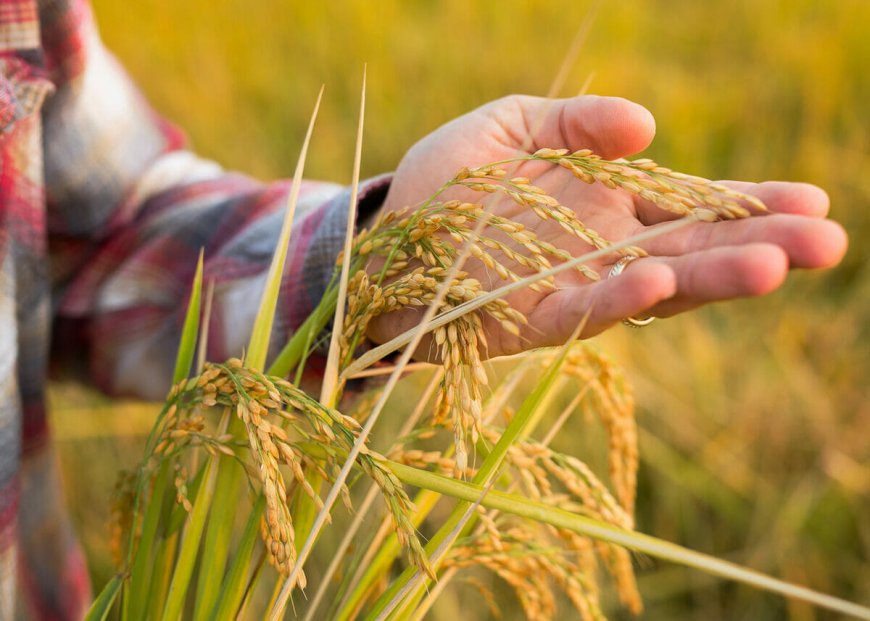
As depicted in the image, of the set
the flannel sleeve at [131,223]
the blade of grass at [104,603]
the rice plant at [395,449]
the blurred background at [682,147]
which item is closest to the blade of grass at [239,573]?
the rice plant at [395,449]

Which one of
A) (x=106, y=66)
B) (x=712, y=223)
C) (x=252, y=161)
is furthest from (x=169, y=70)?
(x=712, y=223)

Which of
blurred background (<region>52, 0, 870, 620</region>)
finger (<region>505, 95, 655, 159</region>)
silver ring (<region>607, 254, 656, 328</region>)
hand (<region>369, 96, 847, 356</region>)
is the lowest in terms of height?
blurred background (<region>52, 0, 870, 620</region>)

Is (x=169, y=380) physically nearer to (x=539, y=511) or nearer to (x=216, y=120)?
(x=539, y=511)

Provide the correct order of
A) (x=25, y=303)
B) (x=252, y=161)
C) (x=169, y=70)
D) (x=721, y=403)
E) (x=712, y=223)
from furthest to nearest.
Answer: (x=169, y=70), (x=252, y=161), (x=721, y=403), (x=25, y=303), (x=712, y=223)

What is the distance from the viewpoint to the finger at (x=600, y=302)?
0.64 metres

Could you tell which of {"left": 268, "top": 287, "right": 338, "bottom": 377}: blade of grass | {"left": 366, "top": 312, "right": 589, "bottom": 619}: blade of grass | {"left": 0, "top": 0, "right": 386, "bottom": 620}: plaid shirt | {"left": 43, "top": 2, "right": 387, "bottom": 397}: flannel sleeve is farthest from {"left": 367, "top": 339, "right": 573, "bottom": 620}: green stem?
{"left": 43, "top": 2, "right": 387, "bottom": 397}: flannel sleeve

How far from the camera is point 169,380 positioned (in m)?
1.41

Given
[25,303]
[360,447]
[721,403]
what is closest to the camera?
[360,447]

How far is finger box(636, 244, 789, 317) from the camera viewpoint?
24.5 inches

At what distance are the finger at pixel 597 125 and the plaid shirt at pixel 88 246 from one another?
0.24 m

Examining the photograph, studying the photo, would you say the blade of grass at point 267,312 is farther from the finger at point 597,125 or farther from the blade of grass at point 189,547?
the finger at point 597,125

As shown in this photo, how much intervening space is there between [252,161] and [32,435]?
2058mm

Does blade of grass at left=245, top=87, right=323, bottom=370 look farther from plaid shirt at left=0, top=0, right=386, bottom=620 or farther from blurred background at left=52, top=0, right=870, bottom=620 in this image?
blurred background at left=52, top=0, right=870, bottom=620

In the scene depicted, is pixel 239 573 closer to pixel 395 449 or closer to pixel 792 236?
pixel 395 449
